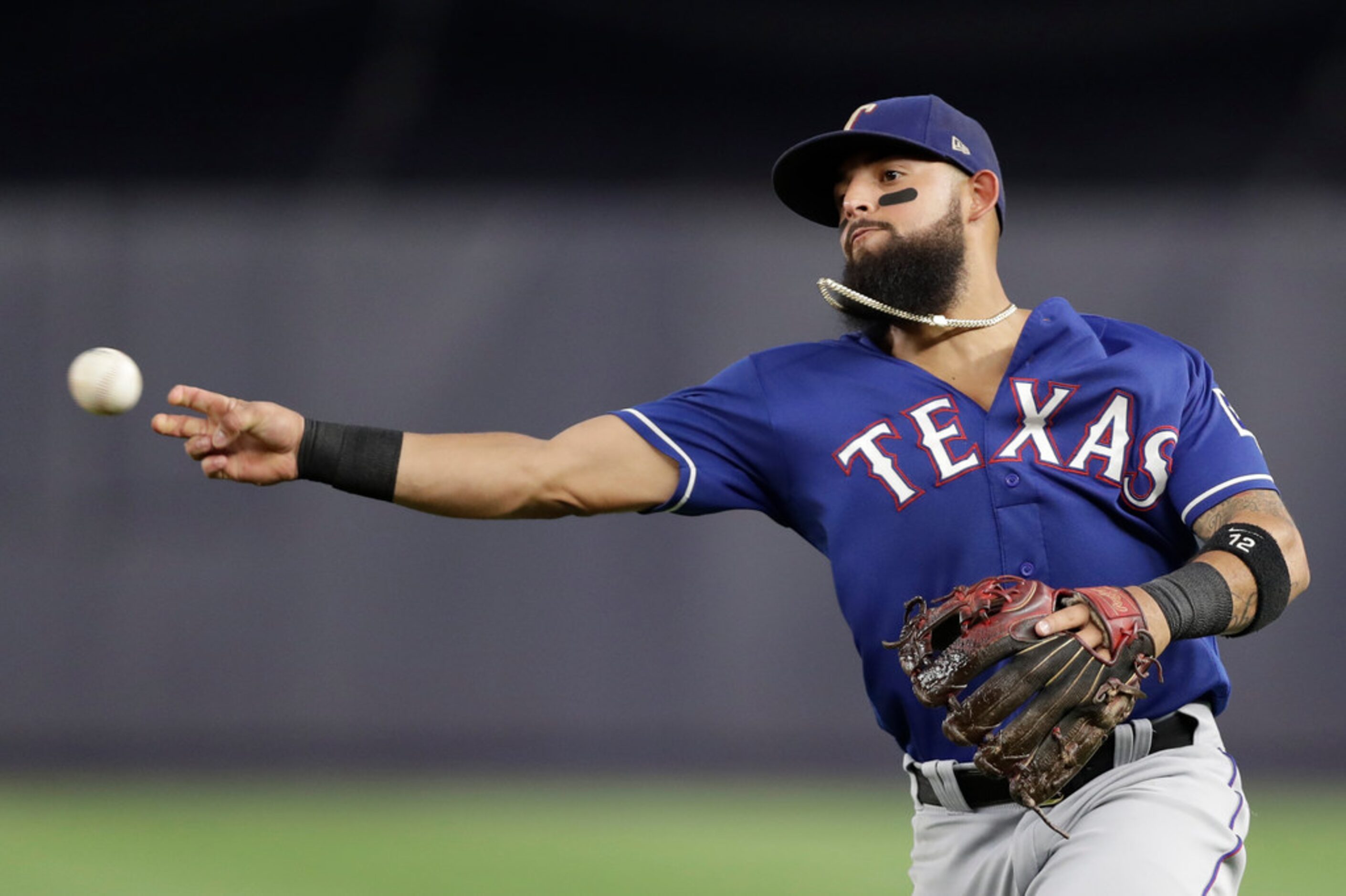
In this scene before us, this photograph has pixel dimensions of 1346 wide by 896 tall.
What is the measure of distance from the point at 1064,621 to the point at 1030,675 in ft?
0.34

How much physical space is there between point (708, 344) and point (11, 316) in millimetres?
3621

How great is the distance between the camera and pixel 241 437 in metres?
2.87

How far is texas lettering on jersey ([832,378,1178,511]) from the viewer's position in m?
2.99

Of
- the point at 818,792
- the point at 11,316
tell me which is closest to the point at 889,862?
the point at 818,792

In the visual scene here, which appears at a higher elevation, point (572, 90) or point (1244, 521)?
point (572, 90)

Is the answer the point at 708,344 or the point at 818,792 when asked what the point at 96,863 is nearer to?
the point at 818,792

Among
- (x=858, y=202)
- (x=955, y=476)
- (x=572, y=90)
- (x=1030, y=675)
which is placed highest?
(x=572, y=90)

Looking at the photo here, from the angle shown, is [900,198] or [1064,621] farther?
[900,198]

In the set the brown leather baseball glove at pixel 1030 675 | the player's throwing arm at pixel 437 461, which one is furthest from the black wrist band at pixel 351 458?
the brown leather baseball glove at pixel 1030 675

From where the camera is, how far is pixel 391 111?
8.06 metres

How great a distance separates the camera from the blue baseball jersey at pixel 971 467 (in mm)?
2979

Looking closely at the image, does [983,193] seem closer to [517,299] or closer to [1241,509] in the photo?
[1241,509]

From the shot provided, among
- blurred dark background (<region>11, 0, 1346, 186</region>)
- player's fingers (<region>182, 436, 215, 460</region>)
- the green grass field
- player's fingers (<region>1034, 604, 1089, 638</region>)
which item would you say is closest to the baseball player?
player's fingers (<region>182, 436, 215, 460</region>)

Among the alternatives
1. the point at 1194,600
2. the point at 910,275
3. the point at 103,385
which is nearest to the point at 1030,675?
the point at 1194,600
